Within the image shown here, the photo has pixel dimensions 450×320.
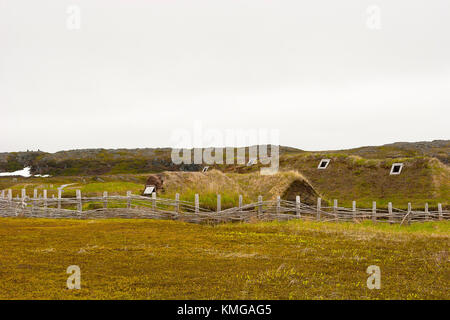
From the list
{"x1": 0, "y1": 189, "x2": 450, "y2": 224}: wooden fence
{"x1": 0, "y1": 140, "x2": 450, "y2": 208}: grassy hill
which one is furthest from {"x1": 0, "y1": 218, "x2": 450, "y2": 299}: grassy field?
{"x1": 0, "y1": 140, "x2": 450, "y2": 208}: grassy hill

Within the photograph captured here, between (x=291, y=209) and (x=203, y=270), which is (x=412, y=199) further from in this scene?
(x=203, y=270)

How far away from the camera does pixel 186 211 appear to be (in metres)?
22.9

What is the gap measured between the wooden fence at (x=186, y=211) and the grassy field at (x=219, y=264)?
200 inches

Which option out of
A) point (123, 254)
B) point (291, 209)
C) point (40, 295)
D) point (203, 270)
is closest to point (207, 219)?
point (291, 209)

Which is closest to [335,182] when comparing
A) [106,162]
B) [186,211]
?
[186,211]

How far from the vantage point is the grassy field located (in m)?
7.54

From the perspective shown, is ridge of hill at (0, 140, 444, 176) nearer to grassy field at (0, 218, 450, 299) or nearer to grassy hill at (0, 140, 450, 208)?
grassy hill at (0, 140, 450, 208)

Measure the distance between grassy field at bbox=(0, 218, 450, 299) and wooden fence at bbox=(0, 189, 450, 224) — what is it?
5079mm

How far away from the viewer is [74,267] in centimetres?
936

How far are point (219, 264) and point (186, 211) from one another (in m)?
13.0

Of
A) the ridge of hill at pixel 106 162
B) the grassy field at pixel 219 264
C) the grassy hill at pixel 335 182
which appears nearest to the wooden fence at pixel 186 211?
the grassy hill at pixel 335 182

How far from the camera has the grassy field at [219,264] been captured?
7.54m
